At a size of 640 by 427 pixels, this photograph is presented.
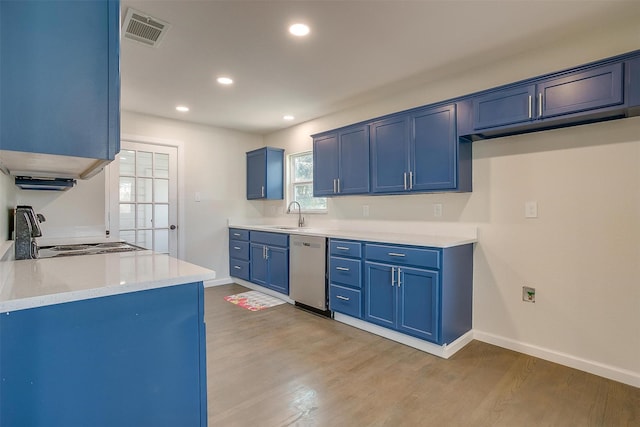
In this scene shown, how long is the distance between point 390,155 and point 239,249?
107 inches

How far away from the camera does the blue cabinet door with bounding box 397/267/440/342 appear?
8.31 feet

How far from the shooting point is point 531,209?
2596 mm

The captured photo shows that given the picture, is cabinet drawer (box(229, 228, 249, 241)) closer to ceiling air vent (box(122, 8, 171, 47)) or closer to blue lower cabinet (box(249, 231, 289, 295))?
blue lower cabinet (box(249, 231, 289, 295))

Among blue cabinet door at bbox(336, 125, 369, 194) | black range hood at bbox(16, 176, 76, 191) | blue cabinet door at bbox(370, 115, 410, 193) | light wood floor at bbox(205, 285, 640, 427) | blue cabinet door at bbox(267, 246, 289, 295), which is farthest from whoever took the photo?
blue cabinet door at bbox(267, 246, 289, 295)

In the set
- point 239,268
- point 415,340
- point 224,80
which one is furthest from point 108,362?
point 239,268

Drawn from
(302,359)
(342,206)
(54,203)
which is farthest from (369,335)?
(54,203)

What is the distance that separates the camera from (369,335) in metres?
2.99

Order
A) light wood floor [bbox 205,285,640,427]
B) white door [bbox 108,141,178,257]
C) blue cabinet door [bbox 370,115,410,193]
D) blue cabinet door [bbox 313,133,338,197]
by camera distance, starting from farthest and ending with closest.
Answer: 1. white door [bbox 108,141,178,257]
2. blue cabinet door [bbox 313,133,338,197]
3. blue cabinet door [bbox 370,115,410,193]
4. light wood floor [bbox 205,285,640,427]

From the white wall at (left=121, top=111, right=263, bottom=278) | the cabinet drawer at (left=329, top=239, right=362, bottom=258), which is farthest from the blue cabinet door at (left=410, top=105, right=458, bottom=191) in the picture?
the white wall at (left=121, top=111, right=263, bottom=278)

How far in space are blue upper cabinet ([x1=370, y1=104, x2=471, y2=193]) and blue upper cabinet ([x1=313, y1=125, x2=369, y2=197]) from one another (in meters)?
0.13

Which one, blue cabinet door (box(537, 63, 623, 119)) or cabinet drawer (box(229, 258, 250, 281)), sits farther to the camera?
cabinet drawer (box(229, 258, 250, 281))

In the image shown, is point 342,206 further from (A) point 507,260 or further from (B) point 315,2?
(B) point 315,2

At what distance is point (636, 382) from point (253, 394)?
2.49 m

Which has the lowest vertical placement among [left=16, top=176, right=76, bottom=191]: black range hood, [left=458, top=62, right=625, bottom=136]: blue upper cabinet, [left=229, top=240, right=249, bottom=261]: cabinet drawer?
[left=229, top=240, right=249, bottom=261]: cabinet drawer
